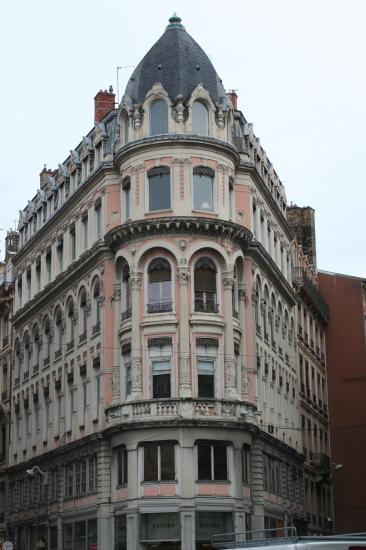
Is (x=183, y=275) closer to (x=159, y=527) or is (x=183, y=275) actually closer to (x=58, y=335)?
(x=159, y=527)

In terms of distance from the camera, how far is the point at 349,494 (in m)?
78.2

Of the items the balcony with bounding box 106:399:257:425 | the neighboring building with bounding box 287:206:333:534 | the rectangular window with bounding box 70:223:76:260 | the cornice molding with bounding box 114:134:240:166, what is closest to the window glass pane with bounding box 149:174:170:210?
the cornice molding with bounding box 114:134:240:166

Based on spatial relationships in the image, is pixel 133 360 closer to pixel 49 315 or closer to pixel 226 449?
pixel 226 449

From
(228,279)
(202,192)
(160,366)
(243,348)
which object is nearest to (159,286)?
(228,279)

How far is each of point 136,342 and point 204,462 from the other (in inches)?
265

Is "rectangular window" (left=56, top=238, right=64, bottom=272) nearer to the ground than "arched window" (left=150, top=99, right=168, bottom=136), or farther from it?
nearer to the ground

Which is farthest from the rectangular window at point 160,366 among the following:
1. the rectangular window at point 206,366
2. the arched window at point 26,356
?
the arched window at point 26,356

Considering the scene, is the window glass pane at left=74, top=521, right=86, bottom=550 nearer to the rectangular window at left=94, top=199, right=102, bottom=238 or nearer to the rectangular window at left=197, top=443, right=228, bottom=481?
the rectangular window at left=197, top=443, right=228, bottom=481

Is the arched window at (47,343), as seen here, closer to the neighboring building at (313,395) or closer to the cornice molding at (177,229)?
the cornice molding at (177,229)

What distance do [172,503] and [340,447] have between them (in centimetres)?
3452

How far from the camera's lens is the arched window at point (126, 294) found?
5278 centimetres

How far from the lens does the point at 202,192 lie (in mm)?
52969

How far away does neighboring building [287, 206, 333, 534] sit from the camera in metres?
71.1

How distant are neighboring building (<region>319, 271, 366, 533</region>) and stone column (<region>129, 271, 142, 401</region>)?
32171mm
